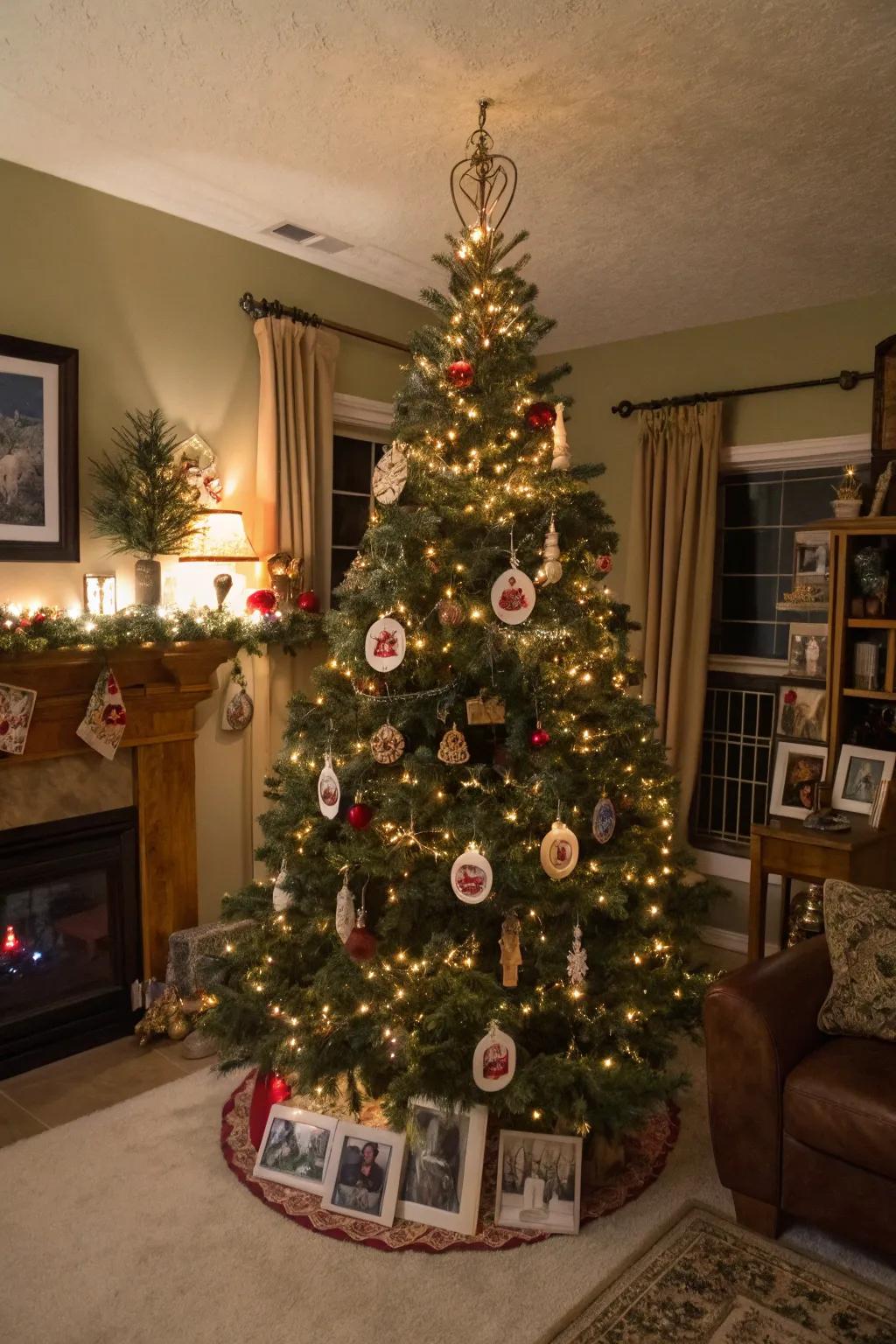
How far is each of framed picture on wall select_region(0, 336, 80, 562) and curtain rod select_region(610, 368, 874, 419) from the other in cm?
264

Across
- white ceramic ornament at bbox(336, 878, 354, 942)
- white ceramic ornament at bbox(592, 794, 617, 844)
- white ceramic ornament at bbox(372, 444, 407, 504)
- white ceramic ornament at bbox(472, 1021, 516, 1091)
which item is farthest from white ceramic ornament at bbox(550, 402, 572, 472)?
white ceramic ornament at bbox(472, 1021, 516, 1091)

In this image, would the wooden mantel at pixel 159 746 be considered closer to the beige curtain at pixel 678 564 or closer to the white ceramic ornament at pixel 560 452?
the white ceramic ornament at pixel 560 452

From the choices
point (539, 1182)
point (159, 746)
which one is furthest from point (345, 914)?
point (159, 746)

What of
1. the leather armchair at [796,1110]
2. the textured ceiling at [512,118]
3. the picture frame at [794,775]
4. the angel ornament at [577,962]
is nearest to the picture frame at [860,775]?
the picture frame at [794,775]

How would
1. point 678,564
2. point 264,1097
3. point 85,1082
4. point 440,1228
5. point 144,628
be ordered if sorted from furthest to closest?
point 678,564 → point 144,628 → point 85,1082 → point 264,1097 → point 440,1228

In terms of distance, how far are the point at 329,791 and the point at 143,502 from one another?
1.39m

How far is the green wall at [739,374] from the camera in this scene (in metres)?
4.12

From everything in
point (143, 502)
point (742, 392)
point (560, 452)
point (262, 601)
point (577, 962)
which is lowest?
point (577, 962)

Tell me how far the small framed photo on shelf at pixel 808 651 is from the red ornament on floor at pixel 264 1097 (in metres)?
2.86

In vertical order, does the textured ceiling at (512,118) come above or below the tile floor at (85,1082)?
above

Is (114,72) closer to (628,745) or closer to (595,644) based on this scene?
(595,644)

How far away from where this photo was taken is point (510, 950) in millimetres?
2531

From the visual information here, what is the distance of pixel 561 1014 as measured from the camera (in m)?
2.62

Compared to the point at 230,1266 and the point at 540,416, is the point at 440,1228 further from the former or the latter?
the point at 540,416
